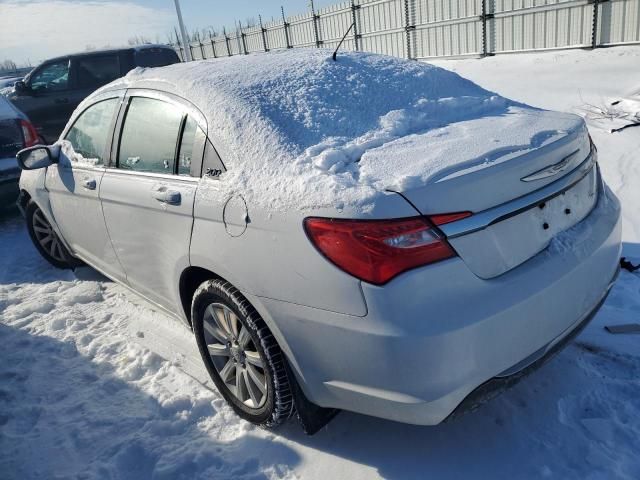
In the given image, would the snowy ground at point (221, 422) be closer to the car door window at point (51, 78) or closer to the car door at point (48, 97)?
the car door at point (48, 97)

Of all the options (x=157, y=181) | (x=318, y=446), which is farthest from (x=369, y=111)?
(x=318, y=446)

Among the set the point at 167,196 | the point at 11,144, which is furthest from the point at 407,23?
the point at 167,196

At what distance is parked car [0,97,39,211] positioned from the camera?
6.11m

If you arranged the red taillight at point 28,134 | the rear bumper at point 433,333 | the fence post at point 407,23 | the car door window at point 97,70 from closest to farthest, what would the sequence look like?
the rear bumper at point 433,333
the red taillight at point 28,134
the car door window at point 97,70
the fence post at point 407,23

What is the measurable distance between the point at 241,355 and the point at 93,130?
2.06m

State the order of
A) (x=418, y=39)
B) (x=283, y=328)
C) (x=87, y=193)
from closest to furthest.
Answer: (x=283, y=328)
(x=87, y=193)
(x=418, y=39)

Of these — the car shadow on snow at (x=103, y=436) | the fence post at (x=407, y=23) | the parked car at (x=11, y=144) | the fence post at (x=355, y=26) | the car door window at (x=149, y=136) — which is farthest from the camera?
the fence post at (x=355, y=26)

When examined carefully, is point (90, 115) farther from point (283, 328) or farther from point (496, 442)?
point (496, 442)

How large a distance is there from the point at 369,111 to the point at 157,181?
1.14m

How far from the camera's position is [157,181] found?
2.76 m

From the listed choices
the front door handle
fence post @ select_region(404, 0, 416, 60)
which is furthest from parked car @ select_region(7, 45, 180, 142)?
the front door handle

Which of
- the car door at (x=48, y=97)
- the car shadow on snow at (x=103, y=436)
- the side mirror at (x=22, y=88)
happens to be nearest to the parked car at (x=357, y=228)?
the car shadow on snow at (x=103, y=436)

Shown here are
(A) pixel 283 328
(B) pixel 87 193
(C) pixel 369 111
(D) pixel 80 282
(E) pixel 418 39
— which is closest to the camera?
(A) pixel 283 328

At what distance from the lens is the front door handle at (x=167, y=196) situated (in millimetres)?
2546
